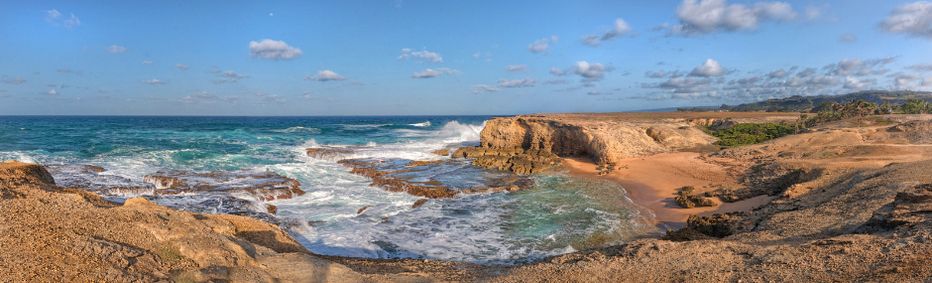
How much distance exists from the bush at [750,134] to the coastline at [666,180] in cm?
553

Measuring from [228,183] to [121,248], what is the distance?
13652 mm

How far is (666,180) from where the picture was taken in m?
18.0

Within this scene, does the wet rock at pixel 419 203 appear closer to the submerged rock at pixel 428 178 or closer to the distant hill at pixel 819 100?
the submerged rock at pixel 428 178

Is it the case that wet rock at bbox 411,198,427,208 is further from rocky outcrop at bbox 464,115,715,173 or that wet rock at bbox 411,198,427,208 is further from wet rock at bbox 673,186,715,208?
wet rock at bbox 673,186,715,208

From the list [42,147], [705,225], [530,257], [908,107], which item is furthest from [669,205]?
[908,107]

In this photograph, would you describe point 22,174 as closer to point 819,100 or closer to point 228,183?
point 228,183

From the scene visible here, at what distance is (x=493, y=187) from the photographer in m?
17.8

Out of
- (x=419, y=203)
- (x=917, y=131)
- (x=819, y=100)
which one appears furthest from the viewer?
(x=819, y=100)

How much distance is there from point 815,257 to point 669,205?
891 centimetres

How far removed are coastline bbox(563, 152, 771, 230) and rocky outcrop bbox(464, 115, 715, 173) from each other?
3.39 feet

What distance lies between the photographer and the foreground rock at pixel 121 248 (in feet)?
14.0

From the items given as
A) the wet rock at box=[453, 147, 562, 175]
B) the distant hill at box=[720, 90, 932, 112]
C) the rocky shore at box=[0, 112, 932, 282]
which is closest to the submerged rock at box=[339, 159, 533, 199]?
the wet rock at box=[453, 147, 562, 175]

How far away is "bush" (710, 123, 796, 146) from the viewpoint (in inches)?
1093

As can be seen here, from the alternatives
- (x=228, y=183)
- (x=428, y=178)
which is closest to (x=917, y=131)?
(x=428, y=178)
